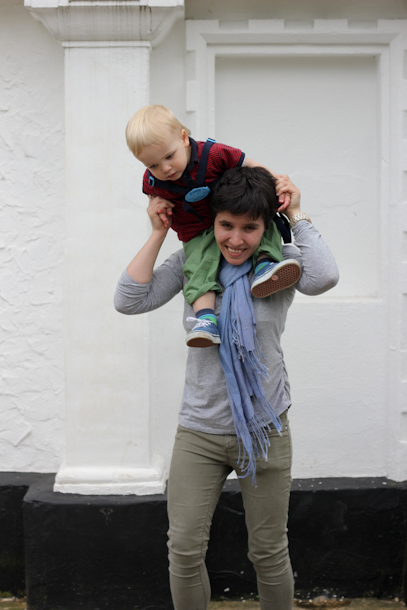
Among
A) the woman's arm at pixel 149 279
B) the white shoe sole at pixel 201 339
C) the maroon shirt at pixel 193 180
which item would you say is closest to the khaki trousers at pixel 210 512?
the white shoe sole at pixel 201 339

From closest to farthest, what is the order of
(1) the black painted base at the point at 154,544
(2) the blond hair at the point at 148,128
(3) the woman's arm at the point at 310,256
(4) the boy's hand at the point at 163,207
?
(2) the blond hair at the point at 148,128, (3) the woman's arm at the point at 310,256, (4) the boy's hand at the point at 163,207, (1) the black painted base at the point at 154,544

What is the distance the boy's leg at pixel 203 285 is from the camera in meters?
2.07

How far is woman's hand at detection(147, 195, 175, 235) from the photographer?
7.32 feet

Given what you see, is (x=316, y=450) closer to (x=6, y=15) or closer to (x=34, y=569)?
(x=34, y=569)

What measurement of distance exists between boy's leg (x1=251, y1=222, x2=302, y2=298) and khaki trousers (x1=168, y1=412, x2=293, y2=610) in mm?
562

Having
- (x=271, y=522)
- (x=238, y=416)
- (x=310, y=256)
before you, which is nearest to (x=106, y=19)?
(x=310, y=256)

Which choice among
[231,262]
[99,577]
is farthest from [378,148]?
[99,577]

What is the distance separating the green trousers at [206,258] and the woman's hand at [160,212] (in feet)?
0.42

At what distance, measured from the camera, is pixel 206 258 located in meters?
2.21

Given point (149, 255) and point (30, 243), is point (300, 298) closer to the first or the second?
point (149, 255)

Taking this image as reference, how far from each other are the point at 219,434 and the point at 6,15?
2.54m

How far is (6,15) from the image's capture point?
10.5ft

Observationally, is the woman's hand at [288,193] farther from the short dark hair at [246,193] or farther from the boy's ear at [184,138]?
the boy's ear at [184,138]

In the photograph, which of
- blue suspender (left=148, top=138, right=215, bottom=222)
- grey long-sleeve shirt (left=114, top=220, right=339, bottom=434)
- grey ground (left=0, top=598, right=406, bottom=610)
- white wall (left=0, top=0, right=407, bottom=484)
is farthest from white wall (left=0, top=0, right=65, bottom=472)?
blue suspender (left=148, top=138, right=215, bottom=222)
